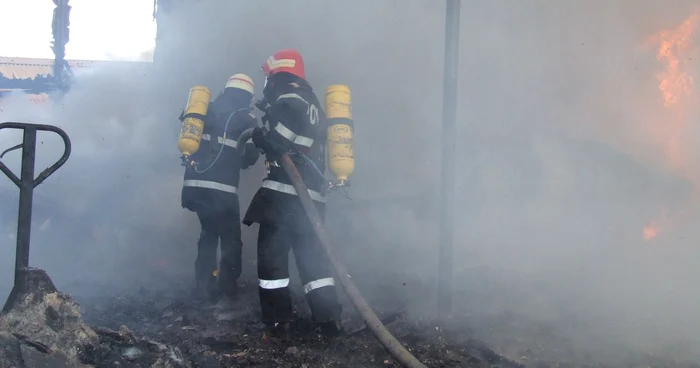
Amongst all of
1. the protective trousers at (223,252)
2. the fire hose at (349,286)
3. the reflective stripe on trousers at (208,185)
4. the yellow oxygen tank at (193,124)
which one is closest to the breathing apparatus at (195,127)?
the yellow oxygen tank at (193,124)

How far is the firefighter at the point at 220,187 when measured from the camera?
5.22 meters

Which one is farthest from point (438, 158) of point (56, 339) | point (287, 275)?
point (56, 339)

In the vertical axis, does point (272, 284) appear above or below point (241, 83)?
below

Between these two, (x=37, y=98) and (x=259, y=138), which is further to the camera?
(x=37, y=98)

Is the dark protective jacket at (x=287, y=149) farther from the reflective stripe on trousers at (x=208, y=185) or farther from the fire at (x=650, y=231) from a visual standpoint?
the fire at (x=650, y=231)

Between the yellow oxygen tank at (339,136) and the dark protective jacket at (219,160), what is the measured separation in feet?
4.24

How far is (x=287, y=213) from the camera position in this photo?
4.28 m

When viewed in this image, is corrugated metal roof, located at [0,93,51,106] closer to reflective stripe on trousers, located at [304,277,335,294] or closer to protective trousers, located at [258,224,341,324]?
protective trousers, located at [258,224,341,324]

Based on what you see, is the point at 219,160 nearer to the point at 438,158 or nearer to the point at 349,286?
the point at 349,286

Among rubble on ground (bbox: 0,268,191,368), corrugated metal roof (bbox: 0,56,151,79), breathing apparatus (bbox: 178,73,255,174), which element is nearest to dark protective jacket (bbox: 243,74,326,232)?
breathing apparatus (bbox: 178,73,255,174)

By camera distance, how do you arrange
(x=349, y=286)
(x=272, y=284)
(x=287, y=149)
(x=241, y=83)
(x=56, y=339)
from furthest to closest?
(x=241, y=83) < (x=287, y=149) < (x=272, y=284) < (x=349, y=286) < (x=56, y=339)

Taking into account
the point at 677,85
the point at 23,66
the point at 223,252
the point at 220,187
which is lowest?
the point at 223,252

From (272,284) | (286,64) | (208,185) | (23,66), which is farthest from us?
(23,66)

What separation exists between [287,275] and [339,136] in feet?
3.77
